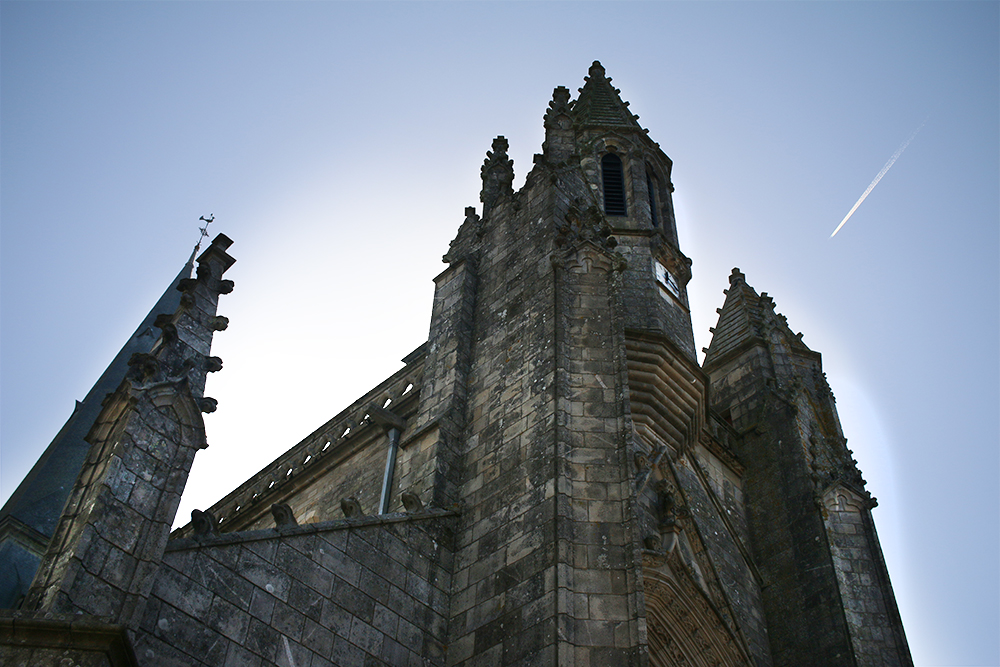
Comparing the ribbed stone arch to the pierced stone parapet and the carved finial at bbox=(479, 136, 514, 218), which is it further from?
the carved finial at bbox=(479, 136, 514, 218)

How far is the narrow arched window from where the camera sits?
18.8m

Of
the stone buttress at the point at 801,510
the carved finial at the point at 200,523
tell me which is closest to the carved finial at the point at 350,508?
the carved finial at the point at 200,523

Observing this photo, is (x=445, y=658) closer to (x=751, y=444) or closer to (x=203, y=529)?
(x=203, y=529)

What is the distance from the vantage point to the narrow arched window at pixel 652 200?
61.8ft

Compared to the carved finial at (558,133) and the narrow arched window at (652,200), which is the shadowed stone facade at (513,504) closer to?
the carved finial at (558,133)

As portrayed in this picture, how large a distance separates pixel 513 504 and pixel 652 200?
1194 centimetres

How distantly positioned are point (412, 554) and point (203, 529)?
2.03 m

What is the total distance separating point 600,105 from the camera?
22.1 m

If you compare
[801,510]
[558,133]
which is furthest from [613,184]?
[801,510]

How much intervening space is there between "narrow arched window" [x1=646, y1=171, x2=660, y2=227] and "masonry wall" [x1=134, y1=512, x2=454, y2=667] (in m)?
10.9

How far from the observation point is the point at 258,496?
614 inches

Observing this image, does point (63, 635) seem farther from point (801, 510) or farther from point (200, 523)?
point (801, 510)

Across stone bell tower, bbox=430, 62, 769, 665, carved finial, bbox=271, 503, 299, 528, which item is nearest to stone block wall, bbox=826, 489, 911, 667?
stone bell tower, bbox=430, 62, 769, 665

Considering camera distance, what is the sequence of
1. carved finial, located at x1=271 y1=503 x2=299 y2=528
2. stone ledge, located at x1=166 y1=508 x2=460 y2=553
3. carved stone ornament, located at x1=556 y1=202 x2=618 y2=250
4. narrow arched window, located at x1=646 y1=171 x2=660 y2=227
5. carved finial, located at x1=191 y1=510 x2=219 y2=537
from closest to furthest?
stone ledge, located at x1=166 y1=508 x2=460 y2=553 → carved finial, located at x1=191 y1=510 x2=219 y2=537 → carved finial, located at x1=271 y1=503 x2=299 y2=528 → carved stone ornament, located at x1=556 y1=202 x2=618 y2=250 → narrow arched window, located at x1=646 y1=171 x2=660 y2=227
